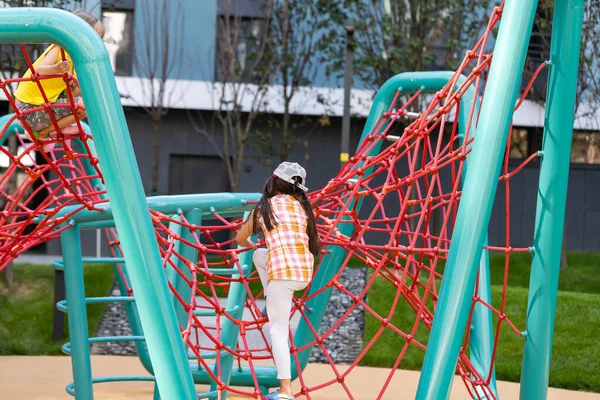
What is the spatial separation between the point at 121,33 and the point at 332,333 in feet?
28.1

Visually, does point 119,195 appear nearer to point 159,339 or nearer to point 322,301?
point 159,339

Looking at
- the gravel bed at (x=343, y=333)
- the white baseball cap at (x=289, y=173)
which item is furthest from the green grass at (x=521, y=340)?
the white baseball cap at (x=289, y=173)

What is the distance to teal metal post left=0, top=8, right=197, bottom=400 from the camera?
2799mm

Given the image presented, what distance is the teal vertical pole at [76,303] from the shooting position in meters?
4.66

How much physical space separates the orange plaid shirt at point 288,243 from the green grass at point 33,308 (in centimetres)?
539

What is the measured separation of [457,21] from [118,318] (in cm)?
708

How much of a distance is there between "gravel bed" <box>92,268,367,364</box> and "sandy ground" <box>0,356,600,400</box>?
0.60 meters

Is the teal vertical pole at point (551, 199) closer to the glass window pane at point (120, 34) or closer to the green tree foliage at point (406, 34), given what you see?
the green tree foliage at point (406, 34)

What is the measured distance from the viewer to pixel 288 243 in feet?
14.3

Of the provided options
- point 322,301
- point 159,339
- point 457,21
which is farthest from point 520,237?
point 159,339

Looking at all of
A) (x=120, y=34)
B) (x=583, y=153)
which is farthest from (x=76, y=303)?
(x=583, y=153)

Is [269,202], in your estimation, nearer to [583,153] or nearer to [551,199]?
[551,199]

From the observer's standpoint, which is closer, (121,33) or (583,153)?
(121,33)

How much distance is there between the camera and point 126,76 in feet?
Result: 55.6
